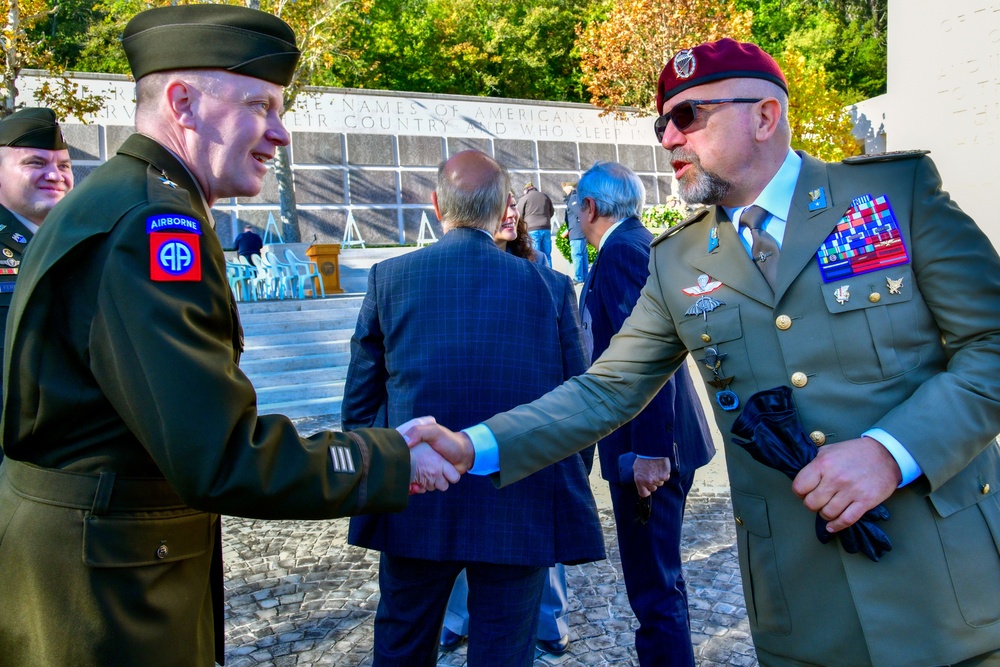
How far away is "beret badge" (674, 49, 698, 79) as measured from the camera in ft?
8.09

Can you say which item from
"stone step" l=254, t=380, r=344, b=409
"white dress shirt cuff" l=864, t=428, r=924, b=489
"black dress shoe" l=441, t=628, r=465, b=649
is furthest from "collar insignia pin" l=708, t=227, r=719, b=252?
"stone step" l=254, t=380, r=344, b=409

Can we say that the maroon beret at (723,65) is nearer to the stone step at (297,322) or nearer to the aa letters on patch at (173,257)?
the aa letters on patch at (173,257)

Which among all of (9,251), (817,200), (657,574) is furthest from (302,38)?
(817,200)

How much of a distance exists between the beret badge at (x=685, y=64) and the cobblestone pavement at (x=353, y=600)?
2.66 metres

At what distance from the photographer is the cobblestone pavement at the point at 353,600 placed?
13.2 ft

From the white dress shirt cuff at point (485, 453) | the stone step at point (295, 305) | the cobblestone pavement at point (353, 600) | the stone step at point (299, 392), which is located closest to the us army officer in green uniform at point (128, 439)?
the white dress shirt cuff at point (485, 453)

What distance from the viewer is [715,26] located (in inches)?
1059

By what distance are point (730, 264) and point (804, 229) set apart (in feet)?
0.71

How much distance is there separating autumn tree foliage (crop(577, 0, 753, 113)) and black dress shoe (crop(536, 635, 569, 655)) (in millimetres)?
24838

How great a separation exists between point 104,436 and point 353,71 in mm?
35089

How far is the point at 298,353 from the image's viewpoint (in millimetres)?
11758

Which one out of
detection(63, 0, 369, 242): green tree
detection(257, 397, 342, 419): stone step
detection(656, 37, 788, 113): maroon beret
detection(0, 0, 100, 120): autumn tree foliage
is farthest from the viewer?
detection(63, 0, 369, 242): green tree

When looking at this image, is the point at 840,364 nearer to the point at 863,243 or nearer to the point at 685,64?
the point at 863,243

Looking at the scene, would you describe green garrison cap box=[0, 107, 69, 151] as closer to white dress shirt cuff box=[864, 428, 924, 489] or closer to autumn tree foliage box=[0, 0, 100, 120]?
white dress shirt cuff box=[864, 428, 924, 489]
